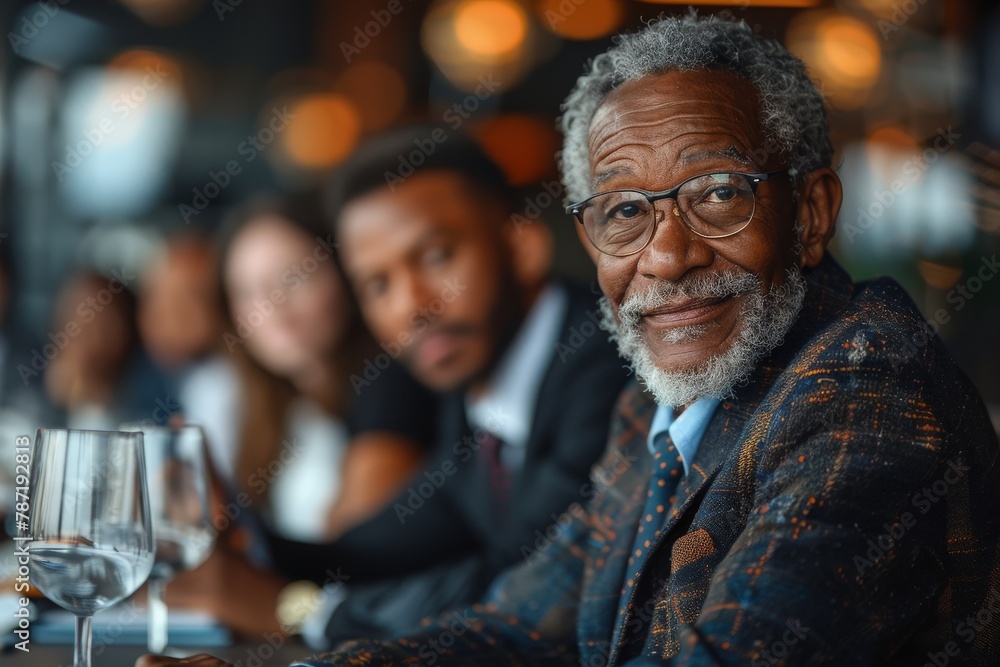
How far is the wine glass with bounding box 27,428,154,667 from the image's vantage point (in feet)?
3.43

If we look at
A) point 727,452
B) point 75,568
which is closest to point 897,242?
point 727,452

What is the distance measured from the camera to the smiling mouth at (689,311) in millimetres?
1327

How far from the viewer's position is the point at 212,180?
426 cm

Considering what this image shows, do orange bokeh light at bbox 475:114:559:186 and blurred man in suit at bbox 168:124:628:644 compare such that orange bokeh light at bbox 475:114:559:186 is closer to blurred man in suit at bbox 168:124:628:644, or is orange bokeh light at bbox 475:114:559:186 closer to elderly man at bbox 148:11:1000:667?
blurred man in suit at bbox 168:124:628:644

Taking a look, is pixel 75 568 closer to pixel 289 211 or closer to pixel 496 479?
pixel 496 479

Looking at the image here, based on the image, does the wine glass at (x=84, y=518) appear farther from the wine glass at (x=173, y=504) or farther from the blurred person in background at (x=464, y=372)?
the blurred person in background at (x=464, y=372)

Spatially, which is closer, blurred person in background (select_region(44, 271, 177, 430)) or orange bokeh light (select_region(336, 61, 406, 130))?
orange bokeh light (select_region(336, 61, 406, 130))

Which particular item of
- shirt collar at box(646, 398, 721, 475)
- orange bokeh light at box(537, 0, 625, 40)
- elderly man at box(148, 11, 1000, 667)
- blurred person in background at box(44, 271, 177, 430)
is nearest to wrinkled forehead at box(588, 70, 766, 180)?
elderly man at box(148, 11, 1000, 667)

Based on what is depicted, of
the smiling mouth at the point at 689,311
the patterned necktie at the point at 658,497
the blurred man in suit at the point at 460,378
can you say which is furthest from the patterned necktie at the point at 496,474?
the smiling mouth at the point at 689,311

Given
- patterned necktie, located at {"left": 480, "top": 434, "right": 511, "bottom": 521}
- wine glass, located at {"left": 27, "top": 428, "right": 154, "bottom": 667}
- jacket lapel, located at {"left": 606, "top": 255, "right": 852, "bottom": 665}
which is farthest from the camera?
patterned necktie, located at {"left": 480, "top": 434, "right": 511, "bottom": 521}

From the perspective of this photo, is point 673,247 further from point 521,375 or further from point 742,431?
point 521,375

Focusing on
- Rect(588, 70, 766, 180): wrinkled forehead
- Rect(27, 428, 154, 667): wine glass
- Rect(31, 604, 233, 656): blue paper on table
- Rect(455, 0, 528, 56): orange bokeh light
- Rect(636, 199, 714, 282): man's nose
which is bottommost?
Rect(31, 604, 233, 656): blue paper on table

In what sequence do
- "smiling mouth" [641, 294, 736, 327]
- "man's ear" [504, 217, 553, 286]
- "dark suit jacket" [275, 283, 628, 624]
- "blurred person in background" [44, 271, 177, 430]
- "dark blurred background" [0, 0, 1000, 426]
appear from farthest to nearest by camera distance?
"blurred person in background" [44, 271, 177, 430] < "dark blurred background" [0, 0, 1000, 426] < "man's ear" [504, 217, 553, 286] < "dark suit jacket" [275, 283, 628, 624] < "smiling mouth" [641, 294, 736, 327]

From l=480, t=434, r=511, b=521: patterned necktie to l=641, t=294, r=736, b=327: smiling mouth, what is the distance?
155cm
